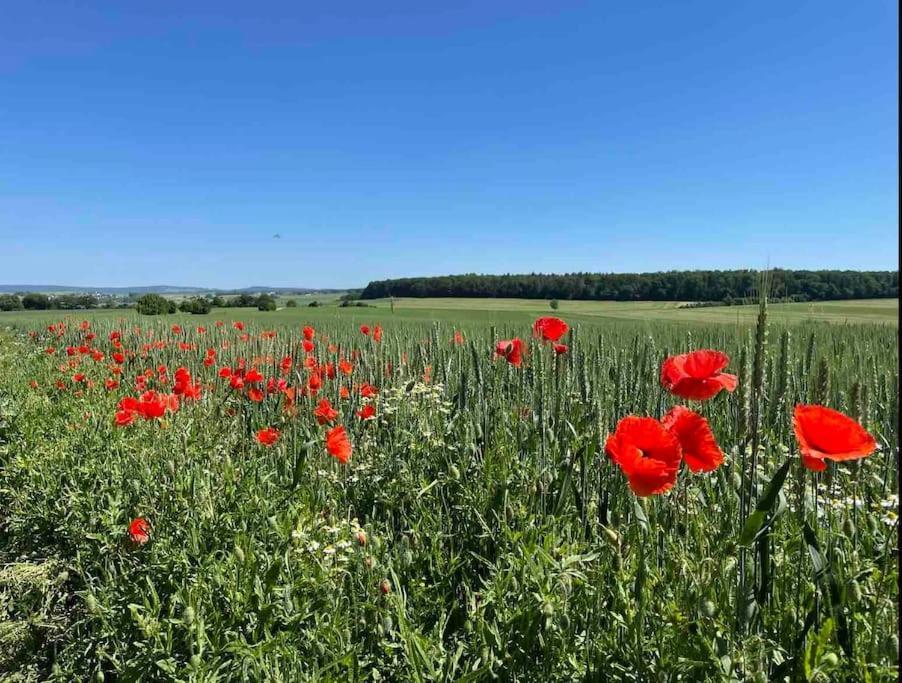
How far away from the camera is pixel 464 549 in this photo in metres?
2.19

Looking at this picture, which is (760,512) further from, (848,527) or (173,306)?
(173,306)

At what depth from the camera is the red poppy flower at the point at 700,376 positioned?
1435 millimetres

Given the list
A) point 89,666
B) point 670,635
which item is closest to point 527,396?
point 670,635

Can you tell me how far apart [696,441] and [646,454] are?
4.7 inches

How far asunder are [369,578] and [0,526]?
2.81 metres

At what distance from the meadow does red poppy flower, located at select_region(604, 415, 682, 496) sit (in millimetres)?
16

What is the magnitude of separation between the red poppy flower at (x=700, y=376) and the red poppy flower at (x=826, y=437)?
29cm

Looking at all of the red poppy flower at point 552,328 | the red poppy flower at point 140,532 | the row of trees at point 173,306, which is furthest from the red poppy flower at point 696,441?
the row of trees at point 173,306

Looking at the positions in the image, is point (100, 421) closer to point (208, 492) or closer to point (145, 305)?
point (208, 492)

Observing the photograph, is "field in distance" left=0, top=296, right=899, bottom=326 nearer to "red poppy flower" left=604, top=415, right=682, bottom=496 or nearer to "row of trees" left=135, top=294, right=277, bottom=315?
"row of trees" left=135, top=294, right=277, bottom=315

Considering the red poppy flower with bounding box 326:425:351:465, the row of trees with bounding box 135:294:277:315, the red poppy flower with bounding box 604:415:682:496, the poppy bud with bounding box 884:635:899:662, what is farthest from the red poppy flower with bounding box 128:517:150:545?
the row of trees with bounding box 135:294:277:315

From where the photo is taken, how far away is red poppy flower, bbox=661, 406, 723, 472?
4.31ft

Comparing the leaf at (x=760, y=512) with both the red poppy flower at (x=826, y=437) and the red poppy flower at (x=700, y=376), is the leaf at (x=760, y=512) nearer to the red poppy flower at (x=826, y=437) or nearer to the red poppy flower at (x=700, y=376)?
the red poppy flower at (x=826, y=437)

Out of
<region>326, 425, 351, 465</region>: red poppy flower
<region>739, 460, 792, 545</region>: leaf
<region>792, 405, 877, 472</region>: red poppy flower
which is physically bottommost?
<region>326, 425, 351, 465</region>: red poppy flower
